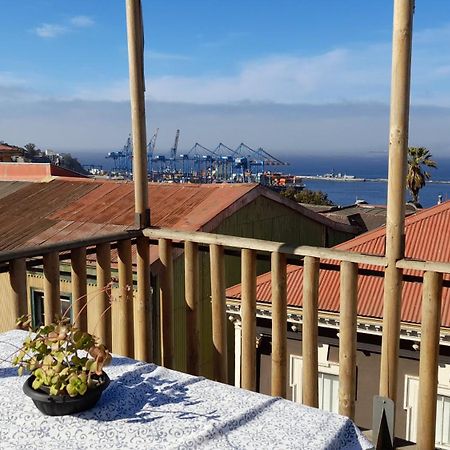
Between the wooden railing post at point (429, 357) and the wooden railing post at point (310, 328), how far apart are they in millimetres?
422

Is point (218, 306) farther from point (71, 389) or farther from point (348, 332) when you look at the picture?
point (71, 389)

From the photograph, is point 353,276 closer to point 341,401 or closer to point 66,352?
point 341,401

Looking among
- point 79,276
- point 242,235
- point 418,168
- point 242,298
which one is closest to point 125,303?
point 79,276

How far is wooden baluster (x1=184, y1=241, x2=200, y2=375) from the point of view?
2.62 meters

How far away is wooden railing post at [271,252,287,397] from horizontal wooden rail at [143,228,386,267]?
0.15 feet

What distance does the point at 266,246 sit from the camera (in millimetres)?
2320

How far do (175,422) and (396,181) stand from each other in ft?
4.01

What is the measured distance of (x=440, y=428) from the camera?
5543 mm

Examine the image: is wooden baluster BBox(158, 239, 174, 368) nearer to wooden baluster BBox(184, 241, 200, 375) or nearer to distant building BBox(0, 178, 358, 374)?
wooden baluster BBox(184, 241, 200, 375)

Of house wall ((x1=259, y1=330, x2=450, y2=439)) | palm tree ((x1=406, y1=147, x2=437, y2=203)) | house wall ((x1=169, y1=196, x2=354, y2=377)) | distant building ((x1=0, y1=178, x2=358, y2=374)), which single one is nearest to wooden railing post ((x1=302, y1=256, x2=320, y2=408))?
house wall ((x1=259, y1=330, x2=450, y2=439))

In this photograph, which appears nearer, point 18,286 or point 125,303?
point 18,286

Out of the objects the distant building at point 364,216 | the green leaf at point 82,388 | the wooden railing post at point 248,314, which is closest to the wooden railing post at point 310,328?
the wooden railing post at point 248,314

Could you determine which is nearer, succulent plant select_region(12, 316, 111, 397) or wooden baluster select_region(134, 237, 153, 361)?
succulent plant select_region(12, 316, 111, 397)

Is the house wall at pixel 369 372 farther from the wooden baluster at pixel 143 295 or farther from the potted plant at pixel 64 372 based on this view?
the potted plant at pixel 64 372
